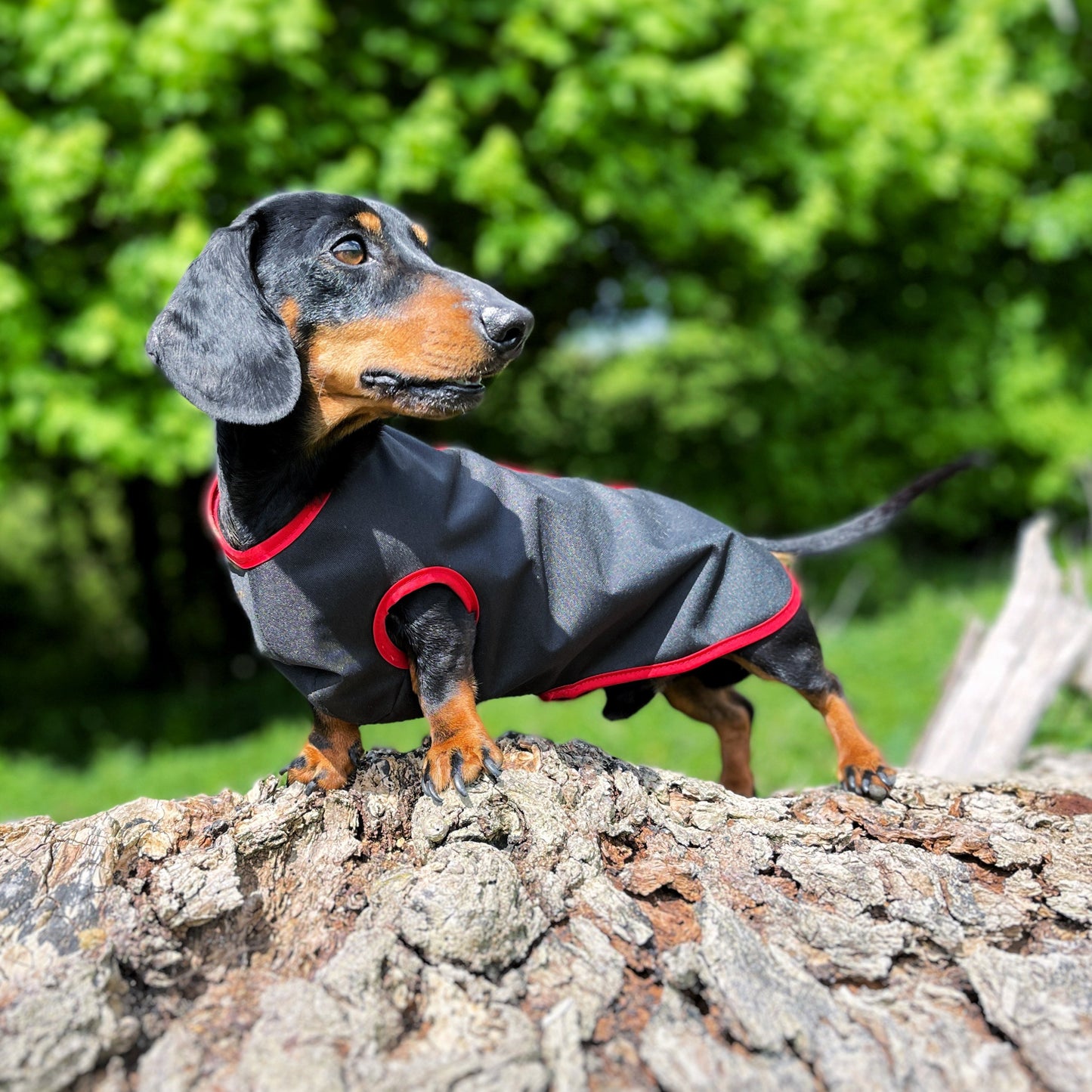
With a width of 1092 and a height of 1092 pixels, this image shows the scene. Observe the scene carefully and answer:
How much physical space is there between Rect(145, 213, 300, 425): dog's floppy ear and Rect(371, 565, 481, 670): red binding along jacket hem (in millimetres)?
499

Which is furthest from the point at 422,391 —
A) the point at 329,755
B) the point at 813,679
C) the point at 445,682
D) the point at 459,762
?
the point at 813,679

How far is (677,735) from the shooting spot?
251 inches

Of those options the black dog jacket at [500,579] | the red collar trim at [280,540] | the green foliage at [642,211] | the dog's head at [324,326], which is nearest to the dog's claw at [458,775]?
the black dog jacket at [500,579]

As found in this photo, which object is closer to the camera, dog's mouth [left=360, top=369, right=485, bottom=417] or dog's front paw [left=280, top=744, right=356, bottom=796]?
dog's mouth [left=360, top=369, right=485, bottom=417]

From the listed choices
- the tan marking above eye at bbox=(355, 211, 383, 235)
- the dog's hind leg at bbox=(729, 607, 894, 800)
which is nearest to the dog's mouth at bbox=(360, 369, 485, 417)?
the tan marking above eye at bbox=(355, 211, 383, 235)

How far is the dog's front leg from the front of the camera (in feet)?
8.59

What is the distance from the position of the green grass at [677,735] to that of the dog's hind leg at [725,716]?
1.55m

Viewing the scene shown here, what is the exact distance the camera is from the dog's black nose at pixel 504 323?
8.09 feet

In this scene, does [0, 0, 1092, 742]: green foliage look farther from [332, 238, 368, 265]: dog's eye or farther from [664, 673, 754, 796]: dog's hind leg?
[664, 673, 754, 796]: dog's hind leg

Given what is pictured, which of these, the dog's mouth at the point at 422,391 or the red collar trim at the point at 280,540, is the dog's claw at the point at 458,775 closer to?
the red collar trim at the point at 280,540

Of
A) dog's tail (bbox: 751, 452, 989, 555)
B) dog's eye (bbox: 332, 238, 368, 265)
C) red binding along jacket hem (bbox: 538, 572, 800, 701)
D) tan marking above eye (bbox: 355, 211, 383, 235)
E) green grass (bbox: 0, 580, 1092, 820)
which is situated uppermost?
tan marking above eye (bbox: 355, 211, 383, 235)

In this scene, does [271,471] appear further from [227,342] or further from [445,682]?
[445,682]

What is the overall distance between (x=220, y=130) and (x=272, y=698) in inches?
220

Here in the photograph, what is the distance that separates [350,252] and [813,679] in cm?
181
